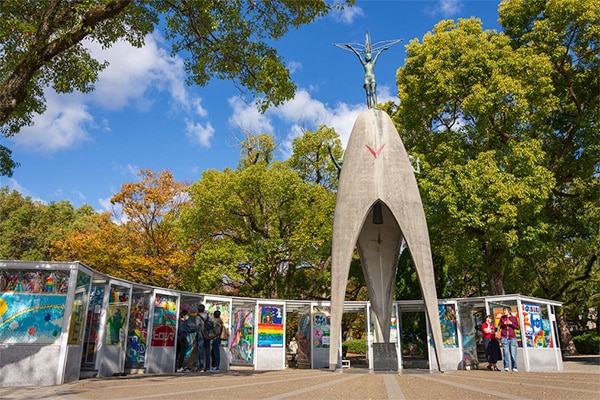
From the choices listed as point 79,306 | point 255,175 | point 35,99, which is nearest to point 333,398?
point 79,306

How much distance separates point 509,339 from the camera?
11633 mm

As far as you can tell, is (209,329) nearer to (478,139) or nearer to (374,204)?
(374,204)

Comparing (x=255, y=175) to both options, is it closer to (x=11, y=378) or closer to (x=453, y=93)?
(x=453, y=93)

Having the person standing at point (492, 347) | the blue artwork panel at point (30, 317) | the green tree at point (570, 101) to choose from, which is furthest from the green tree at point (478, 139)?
the blue artwork panel at point (30, 317)

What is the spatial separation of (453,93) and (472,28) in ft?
11.5

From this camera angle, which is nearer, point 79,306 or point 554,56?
point 79,306

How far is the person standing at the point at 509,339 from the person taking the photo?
11500 millimetres

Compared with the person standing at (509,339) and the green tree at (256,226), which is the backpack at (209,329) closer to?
the person standing at (509,339)

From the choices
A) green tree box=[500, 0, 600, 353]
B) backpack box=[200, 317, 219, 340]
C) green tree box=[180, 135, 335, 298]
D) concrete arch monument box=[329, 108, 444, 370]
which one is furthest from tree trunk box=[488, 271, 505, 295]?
backpack box=[200, 317, 219, 340]

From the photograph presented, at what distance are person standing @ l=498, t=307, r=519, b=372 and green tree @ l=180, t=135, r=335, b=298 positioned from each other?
374 inches

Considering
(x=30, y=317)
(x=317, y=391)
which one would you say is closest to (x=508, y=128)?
(x=317, y=391)

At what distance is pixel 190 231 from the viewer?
20750mm

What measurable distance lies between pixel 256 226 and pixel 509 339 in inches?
491

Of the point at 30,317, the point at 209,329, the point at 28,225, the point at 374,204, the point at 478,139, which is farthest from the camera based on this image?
the point at 28,225
